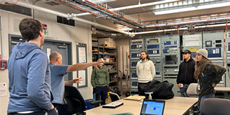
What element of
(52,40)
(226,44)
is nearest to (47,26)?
(52,40)

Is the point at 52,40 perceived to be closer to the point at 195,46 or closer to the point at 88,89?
the point at 88,89

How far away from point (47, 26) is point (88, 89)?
8.53ft

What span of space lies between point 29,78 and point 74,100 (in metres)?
1.49

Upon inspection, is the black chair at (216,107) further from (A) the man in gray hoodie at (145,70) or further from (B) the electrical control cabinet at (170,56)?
(B) the electrical control cabinet at (170,56)

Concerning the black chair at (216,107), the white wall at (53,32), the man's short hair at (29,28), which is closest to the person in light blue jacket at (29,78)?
the man's short hair at (29,28)

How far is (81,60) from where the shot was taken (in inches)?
251

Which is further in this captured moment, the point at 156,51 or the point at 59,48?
the point at 156,51

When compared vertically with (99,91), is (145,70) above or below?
above

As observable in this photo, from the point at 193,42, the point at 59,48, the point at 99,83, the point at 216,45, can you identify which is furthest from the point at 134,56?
the point at 59,48

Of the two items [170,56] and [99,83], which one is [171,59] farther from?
[99,83]

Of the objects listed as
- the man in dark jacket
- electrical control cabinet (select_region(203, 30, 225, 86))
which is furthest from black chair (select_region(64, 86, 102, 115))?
electrical control cabinet (select_region(203, 30, 225, 86))

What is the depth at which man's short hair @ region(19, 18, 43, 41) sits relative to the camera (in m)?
1.47

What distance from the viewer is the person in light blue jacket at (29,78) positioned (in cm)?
138

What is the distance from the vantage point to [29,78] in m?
1.39
